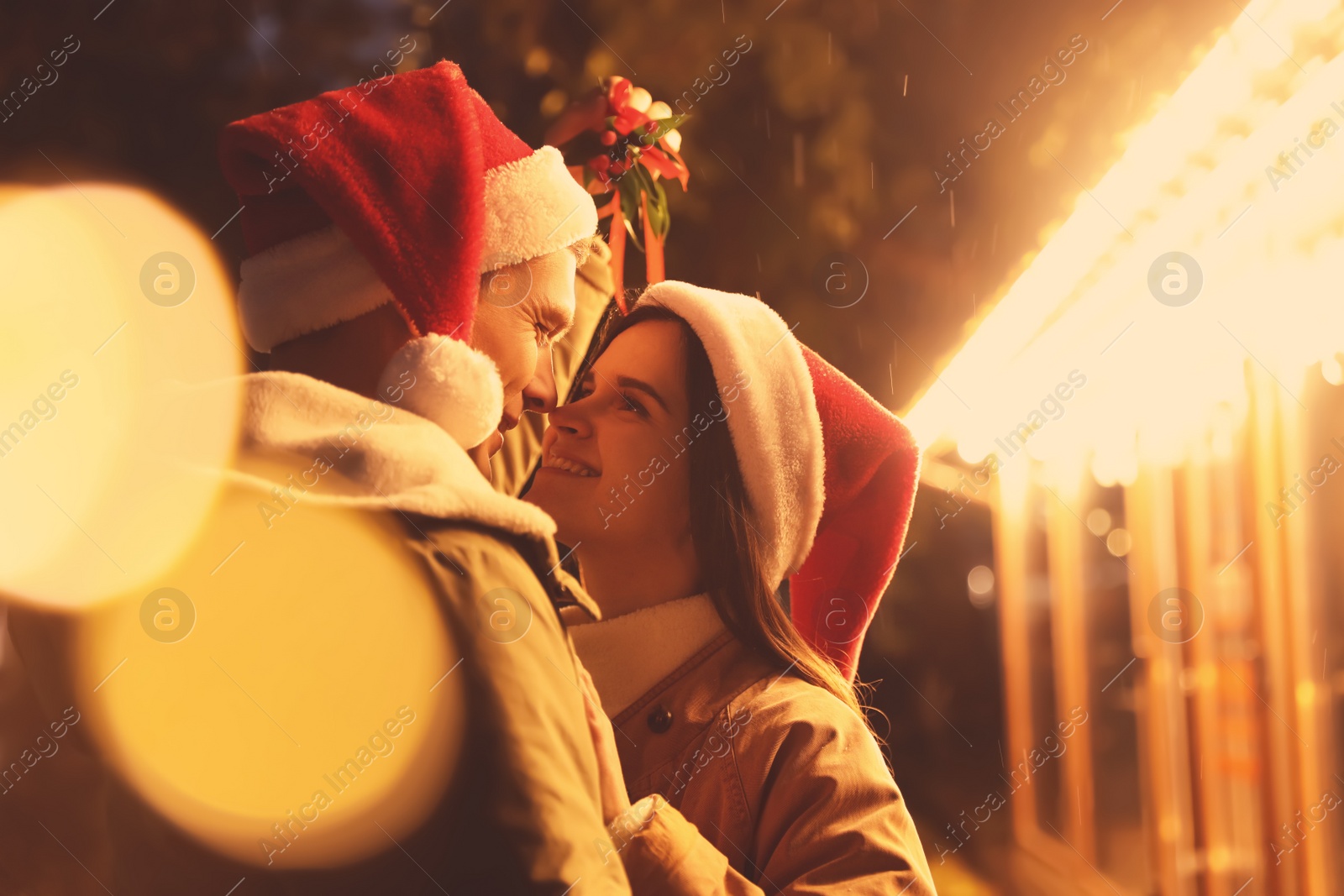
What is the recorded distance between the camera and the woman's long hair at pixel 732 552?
124 cm

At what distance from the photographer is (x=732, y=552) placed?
1256 mm

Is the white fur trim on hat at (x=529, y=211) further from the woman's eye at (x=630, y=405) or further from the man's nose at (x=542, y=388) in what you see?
the woman's eye at (x=630, y=405)

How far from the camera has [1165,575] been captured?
9.89ft

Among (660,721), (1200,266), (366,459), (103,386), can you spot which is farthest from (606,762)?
(1200,266)

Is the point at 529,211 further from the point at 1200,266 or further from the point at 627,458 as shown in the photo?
the point at 1200,266

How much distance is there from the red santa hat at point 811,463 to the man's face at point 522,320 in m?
0.26

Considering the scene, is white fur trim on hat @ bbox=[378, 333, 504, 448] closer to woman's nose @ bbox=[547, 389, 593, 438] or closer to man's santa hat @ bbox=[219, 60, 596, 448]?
man's santa hat @ bbox=[219, 60, 596, 448]

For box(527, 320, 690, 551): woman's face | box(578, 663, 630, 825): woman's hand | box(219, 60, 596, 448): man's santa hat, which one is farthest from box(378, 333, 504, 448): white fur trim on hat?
box(527, 320, 690, 551): woman's face

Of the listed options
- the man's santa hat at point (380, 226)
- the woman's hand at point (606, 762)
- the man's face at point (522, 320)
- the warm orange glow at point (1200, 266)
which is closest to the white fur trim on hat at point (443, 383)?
the man's santa hat at point (380, 226)

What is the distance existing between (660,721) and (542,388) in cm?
42

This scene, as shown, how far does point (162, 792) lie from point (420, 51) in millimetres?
1261

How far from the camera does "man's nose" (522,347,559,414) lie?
3.62 feet

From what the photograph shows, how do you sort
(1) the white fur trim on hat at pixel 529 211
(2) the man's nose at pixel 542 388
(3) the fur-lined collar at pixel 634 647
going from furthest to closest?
(3) the fur-lined collar at pixel 634 647, (2) the man's nose at pixel 542 388, (1) the white fur trim on hat at pixel 529 211

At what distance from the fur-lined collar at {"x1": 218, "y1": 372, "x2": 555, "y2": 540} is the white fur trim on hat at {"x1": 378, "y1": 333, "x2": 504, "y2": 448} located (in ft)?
0.08
